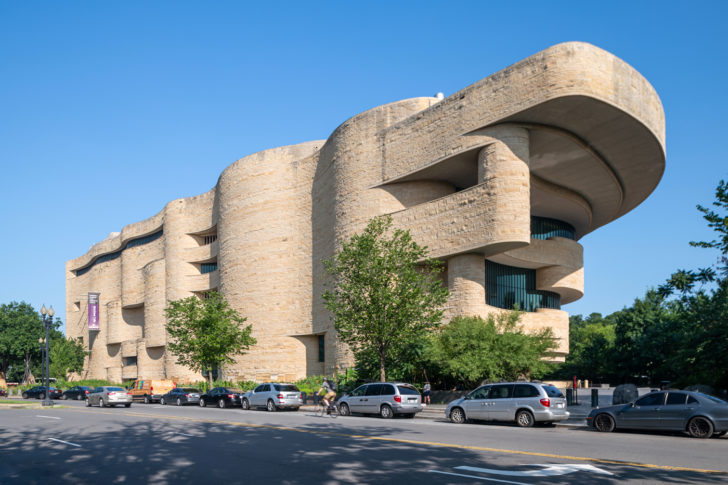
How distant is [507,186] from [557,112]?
4816mm

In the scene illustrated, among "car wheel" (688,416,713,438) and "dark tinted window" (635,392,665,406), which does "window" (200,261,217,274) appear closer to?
"dark tinted window" (635,392,665,406)

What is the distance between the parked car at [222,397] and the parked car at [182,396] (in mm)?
2521

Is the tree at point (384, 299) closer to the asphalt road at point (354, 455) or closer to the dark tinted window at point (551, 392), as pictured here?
the dark tinted window at point (551, 392)

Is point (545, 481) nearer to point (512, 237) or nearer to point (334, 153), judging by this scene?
point (512, 237)

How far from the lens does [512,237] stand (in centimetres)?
3344

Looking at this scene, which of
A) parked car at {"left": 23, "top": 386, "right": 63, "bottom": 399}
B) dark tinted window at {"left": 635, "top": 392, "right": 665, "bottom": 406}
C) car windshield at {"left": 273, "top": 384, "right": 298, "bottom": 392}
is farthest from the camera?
parked car at {"left": 23, "top": 386, "right": 63, "bottom": 399}

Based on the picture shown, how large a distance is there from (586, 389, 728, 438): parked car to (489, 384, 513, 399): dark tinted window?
2.86 m

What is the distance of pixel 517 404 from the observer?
64.8 feet

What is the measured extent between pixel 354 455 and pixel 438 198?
29258 millimetres

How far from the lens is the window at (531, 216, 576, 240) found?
48.1 meters

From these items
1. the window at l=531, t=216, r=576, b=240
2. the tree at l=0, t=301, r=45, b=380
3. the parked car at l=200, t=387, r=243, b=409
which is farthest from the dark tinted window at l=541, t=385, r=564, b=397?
the tree at l=0, t=301, r=45, b=380

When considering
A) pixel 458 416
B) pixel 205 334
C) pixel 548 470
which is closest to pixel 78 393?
pixel 205 334

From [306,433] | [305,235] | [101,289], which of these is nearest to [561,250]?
[305,235]

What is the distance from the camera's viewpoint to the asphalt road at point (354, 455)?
10008 mm
